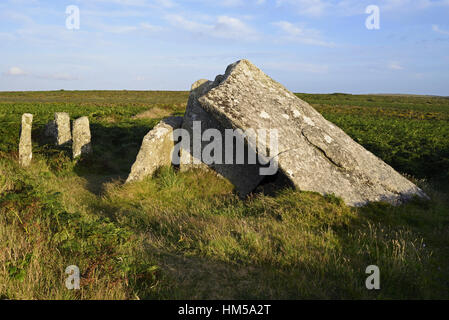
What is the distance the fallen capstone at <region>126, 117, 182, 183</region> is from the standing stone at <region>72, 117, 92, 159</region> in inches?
147

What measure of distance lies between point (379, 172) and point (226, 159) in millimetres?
3884

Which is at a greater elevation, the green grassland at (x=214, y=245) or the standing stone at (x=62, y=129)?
the standing stone at (x=62, y=129)

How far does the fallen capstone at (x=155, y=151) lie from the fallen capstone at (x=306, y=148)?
207 cm

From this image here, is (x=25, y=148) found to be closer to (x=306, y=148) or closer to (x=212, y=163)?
(x=212, y=163)

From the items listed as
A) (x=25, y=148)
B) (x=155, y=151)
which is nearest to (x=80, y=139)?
(x=25, y=148)

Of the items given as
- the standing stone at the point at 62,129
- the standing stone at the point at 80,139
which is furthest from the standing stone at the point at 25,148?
the standing stone at the point at 80,139

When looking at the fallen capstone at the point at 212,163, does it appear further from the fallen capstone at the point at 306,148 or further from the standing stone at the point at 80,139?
the standing stone at the point at 80,139

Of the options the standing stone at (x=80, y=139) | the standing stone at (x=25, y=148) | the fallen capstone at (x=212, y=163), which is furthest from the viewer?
the standing stone at (x=80, y=139)

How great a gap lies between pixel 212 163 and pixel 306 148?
2.73 meters

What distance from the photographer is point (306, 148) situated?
7.48m

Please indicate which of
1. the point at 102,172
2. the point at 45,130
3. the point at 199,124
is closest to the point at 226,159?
the point at 199,124

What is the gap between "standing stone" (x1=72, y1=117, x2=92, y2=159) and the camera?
37.2ft

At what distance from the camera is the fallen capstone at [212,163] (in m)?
8.56

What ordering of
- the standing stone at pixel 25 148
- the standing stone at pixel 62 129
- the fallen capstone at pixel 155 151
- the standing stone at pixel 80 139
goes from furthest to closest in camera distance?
the standing stone at pixel 62 129 < the standing stone at pixel 80 139 < the standing stone at pixel 25 148 < the fallen capstone at pixel 155 151
